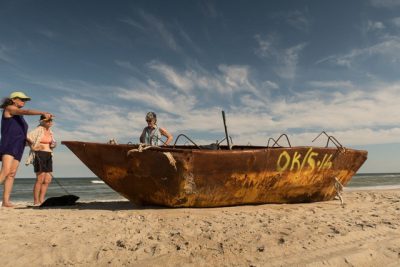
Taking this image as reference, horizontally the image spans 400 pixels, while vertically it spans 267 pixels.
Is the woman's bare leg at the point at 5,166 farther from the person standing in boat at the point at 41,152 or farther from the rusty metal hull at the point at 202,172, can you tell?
the rusty metal hull at the point at 202,172

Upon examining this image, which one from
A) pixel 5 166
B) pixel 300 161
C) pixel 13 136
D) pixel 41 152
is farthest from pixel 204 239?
pixel 41 152

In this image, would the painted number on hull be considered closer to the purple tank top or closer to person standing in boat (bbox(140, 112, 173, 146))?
person standing in boat (bbox(140, 112, 173, 146))

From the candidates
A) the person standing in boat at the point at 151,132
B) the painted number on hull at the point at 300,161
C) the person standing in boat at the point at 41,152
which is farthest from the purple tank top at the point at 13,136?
the painted number on hull at the point at 300,161

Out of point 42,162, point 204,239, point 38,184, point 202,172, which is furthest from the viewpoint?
point 38,184

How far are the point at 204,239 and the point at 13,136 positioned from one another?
3431mm

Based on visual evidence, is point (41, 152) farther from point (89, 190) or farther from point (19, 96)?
point (89, 190)

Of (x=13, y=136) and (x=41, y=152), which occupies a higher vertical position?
(x=13, y=136)

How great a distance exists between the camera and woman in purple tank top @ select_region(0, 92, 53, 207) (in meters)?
4.79

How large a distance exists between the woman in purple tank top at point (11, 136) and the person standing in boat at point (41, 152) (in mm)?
227

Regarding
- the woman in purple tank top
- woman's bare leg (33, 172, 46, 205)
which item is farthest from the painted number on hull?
woman's bare leg (33, 172, 46, 205)

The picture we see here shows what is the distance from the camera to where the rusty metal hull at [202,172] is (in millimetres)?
4035

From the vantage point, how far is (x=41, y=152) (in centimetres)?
536

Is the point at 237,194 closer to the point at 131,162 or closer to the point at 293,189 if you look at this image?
the point at 293,189

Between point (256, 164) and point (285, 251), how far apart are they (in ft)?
6.15
